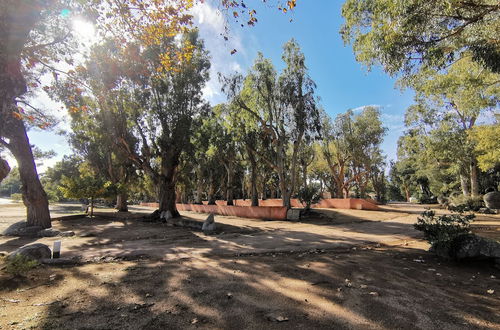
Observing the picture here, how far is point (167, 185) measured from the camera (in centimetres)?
1959

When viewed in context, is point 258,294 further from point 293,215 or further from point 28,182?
point 28,182

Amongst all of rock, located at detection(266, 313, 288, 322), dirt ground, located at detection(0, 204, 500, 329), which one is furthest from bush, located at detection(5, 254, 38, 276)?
rock, located at detection(266, 313, 288, 322)

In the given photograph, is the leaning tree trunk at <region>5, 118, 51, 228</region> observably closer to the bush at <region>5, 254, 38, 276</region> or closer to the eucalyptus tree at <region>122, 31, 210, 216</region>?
the eucalyptus tree at <region>122, 31, 210, 216</region>

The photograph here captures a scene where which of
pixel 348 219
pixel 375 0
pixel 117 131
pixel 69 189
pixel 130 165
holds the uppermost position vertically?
pixel 375 0

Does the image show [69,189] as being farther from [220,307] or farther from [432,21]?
[432,21]

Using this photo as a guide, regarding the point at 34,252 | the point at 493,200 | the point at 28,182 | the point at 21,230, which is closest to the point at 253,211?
the point at 21,230

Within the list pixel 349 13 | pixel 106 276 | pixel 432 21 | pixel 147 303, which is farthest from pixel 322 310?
pixel 349 13

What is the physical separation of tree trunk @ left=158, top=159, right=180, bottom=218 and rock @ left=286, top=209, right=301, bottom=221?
28.2 feet

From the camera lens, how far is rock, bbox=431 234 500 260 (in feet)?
18.6

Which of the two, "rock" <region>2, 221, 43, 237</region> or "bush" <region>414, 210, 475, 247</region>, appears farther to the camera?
"rock" <region>2, 221, 43, 237</region>

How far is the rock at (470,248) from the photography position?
567 centimetres

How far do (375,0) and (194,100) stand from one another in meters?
13.8

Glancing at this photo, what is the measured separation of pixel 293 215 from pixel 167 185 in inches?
385

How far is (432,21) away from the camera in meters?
7.52
